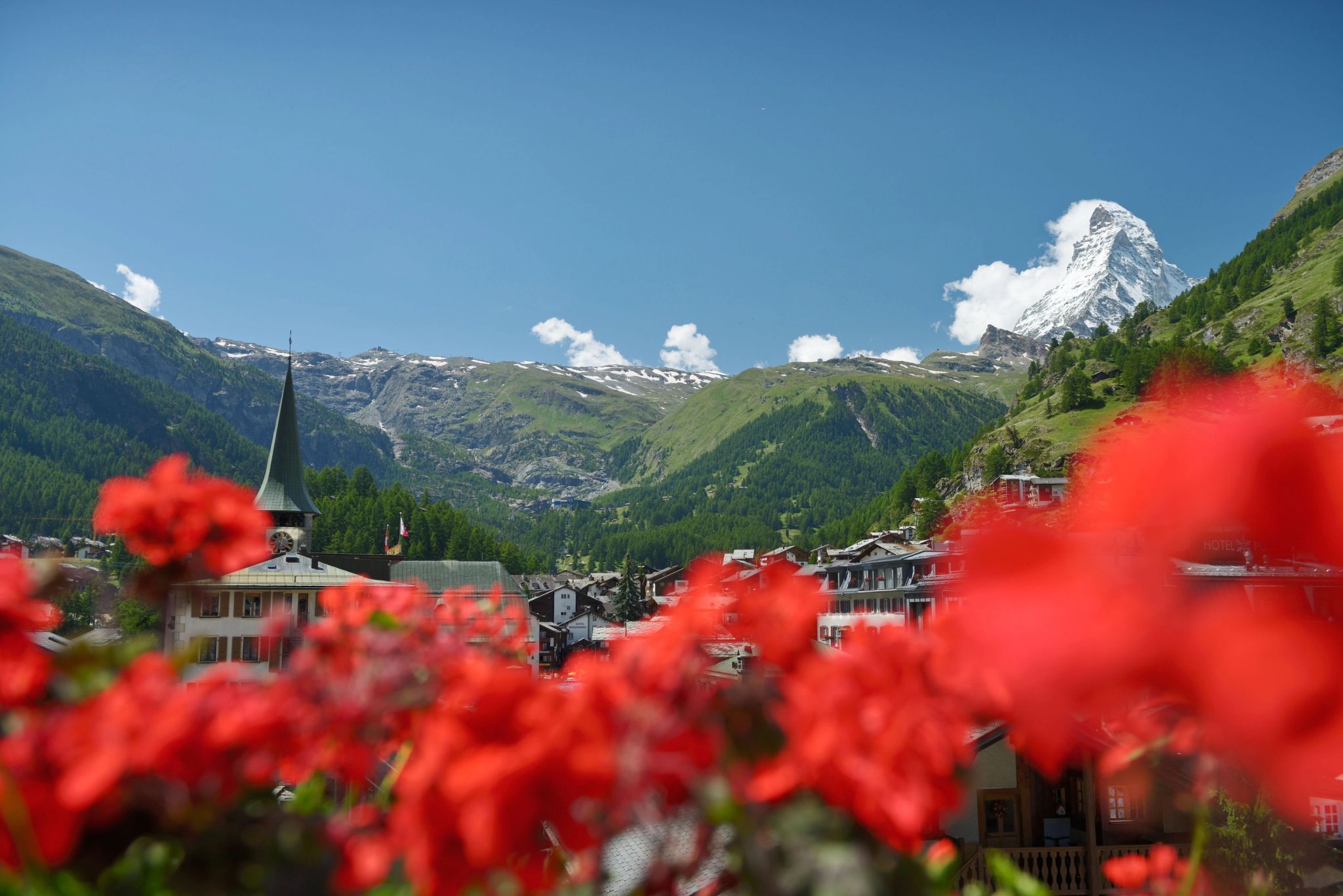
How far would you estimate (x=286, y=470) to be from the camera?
178ft

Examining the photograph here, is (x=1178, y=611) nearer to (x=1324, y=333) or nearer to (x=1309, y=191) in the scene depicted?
(x=1324, y=333)

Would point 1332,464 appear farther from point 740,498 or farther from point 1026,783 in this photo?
point 740,498

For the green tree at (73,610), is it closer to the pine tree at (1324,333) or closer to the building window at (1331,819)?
the building window at (1331,819)

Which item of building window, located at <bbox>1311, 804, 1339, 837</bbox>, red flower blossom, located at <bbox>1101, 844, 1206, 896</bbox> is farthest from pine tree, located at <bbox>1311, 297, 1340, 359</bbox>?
red flower blossom, located at <bbox>1101, 844, 1206, 896</bbox>

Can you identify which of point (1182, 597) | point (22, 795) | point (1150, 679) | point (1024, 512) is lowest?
point (22, 795)

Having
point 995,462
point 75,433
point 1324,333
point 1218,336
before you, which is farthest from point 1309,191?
point 75,433

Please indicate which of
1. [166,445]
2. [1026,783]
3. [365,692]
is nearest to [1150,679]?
[365,692]

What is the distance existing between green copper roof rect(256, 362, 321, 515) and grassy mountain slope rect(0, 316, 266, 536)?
313 feet

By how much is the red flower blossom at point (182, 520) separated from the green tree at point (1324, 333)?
124283 millimetres

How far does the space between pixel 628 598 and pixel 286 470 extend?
5122 centimetres

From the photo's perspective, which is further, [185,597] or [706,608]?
[185,597]

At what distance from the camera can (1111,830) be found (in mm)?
10148

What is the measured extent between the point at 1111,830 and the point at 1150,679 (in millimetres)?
11558

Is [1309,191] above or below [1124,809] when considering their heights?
above
